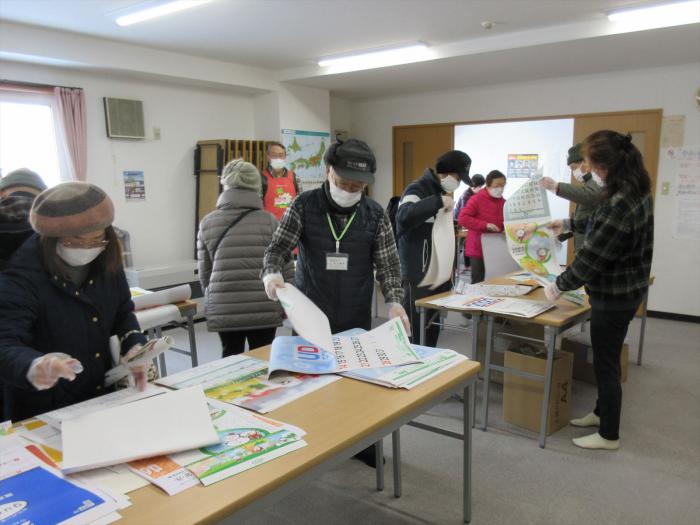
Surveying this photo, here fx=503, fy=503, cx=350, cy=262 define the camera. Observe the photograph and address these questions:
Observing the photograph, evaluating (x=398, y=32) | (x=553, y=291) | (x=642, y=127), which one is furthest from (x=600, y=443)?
(x=642, y=127)

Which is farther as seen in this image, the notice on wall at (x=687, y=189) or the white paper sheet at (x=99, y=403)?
the notice on wall at (x=687, y=189)

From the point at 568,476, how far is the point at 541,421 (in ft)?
1.13

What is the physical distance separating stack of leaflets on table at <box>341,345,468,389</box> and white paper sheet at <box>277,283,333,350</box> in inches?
5.7

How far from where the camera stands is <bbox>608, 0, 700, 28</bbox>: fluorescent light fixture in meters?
3.57

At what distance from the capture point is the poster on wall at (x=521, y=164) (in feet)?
27.4

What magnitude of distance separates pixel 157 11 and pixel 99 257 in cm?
288

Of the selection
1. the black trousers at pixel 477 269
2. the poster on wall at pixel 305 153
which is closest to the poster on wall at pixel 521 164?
the poster on wall at pixel 305 153

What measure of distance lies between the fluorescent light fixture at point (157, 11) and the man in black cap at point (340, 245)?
2.20 meters

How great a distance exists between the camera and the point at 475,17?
12.6 ft

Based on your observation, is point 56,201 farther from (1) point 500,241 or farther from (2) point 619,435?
(1) point 500,241

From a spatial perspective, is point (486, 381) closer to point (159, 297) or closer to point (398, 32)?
point (159, 297)

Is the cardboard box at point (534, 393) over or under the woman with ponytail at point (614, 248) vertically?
under

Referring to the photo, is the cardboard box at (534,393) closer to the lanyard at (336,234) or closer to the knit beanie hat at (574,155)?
the lanyard at (336,234)

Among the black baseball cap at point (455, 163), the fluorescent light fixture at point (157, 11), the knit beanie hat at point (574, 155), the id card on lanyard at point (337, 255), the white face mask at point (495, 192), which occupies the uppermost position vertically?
the fluorescent light fixture at point (157, 11)
